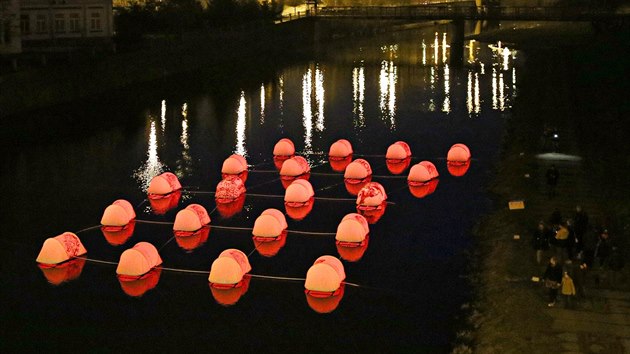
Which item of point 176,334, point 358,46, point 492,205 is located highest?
point 358,46

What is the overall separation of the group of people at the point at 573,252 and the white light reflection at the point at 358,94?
32.4m

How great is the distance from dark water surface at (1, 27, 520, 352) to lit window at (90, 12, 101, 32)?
8.15m

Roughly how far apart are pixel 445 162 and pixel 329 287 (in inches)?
818

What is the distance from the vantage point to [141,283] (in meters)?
29.9

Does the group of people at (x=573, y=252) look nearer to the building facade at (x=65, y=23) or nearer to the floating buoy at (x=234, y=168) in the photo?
the floating buoy at (x=234, y=168)

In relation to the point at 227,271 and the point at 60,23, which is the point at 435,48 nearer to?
the point at 60,23

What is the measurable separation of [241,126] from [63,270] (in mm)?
29524

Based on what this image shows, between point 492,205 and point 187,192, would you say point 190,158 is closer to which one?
point 187,192

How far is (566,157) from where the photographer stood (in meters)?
43.7

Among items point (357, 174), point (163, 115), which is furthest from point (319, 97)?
point (357, 174)

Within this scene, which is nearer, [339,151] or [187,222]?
[187,222]

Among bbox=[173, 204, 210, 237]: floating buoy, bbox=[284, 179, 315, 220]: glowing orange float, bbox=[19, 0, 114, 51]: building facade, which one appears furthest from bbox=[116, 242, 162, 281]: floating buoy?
bbox=[19, 0, 114, 51]: building facade

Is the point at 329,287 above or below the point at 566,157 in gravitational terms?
below

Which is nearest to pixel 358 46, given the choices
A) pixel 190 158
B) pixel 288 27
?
pixel 288 27
